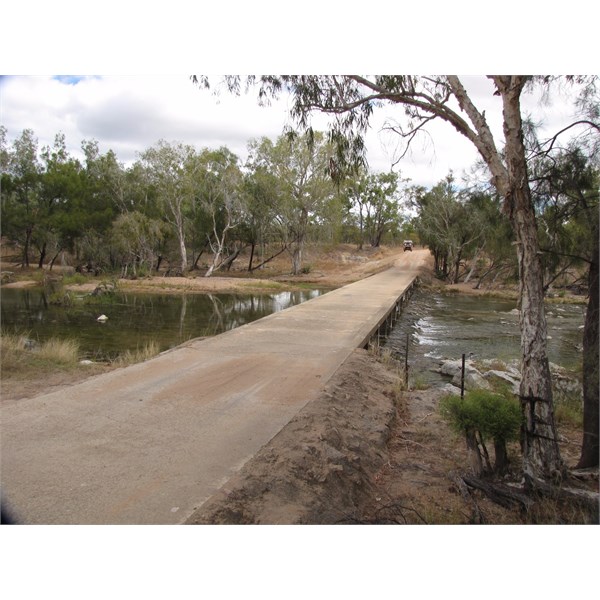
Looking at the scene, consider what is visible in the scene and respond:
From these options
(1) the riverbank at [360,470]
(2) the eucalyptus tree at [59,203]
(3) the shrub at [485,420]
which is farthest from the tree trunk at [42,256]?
(3) the shrub at [485,420]

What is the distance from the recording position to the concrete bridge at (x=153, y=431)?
10.5 ft

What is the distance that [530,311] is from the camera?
420cm

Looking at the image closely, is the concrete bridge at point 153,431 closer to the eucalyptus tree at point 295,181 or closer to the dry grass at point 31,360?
the dry grass at point 31,360

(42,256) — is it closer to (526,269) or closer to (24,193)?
(24,193)

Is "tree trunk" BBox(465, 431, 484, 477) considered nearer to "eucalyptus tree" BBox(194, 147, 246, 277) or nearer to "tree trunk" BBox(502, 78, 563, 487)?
"tree trunk" BBox(502, 78, 563, 487)

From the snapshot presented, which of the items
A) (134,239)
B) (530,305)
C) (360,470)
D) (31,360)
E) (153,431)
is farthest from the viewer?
(134,239)

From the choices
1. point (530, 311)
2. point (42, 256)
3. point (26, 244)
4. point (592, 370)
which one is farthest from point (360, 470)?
point (42, 256)

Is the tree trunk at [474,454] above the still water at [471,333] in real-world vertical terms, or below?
above

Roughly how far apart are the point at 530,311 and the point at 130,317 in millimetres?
15119

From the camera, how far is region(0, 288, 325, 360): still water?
12945 mm

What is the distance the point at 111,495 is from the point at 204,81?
3.76 meters

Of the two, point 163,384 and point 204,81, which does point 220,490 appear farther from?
point 204,81

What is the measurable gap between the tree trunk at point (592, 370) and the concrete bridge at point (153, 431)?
279 centimetres

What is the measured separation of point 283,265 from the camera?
43250 millimetres
